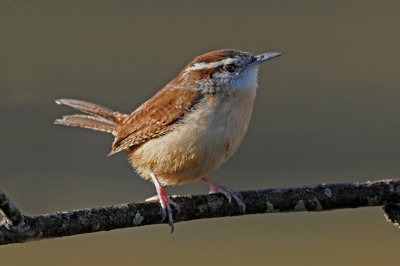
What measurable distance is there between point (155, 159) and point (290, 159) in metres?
7.55

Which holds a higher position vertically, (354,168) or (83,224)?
(83,224)

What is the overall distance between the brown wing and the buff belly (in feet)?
0.18

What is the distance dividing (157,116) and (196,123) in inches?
13.4

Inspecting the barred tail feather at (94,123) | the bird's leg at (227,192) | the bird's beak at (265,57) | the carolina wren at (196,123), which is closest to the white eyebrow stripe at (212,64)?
the carolina wren at (196,123)

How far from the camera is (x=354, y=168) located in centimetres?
1222

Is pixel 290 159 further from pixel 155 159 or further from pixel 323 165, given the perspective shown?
pixel 155 159

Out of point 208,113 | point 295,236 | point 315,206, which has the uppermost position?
point 208,113

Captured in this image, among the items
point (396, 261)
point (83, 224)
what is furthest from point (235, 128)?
point (396, 261)

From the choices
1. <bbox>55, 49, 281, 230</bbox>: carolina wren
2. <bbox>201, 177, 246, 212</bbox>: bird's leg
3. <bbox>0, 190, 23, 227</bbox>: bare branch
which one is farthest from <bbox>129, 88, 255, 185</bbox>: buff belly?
<bbox>0, 190, 23, 227</bbox>: bare branch

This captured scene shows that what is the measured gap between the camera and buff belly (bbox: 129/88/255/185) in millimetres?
5211

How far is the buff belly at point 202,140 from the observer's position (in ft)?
17.1

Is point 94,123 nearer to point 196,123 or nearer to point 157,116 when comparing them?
point 157,116

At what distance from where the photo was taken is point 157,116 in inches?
219

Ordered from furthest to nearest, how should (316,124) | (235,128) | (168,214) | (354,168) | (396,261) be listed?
(316,124)
(354,168)
(396,261)
(235,128)
(168,214)
